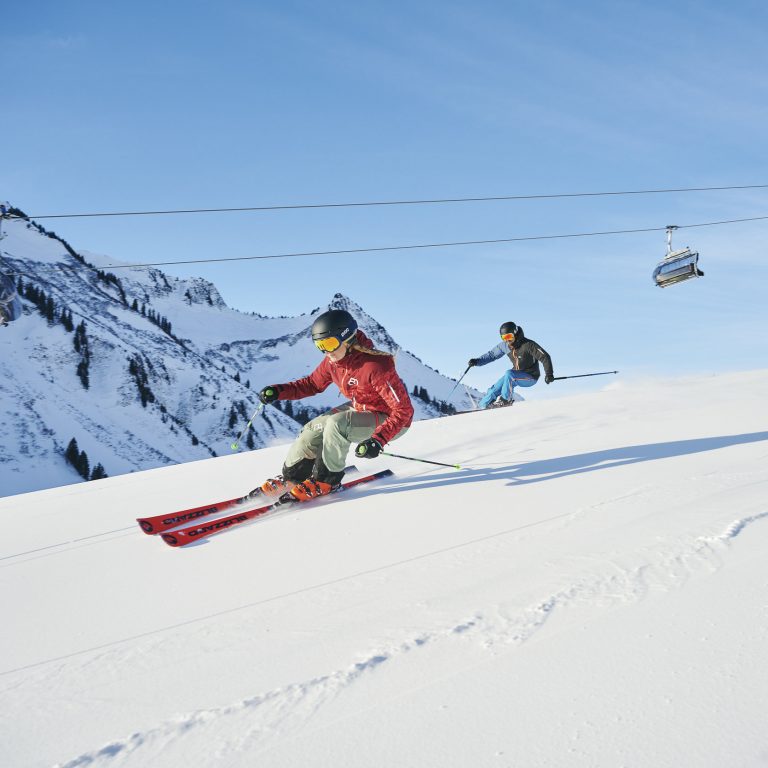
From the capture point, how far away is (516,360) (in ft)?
48.4

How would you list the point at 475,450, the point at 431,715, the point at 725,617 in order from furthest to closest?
1. the point at 475,450
2. the point at 725,617
3. the point at 431,715

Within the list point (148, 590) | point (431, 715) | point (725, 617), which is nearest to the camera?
point (431, 715)

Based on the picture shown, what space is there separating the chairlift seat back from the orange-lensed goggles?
9.97 m

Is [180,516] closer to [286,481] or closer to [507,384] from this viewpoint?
[286,481]

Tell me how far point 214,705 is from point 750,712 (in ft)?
5.59

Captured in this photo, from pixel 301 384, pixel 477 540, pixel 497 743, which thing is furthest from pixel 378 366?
pixel 497 743

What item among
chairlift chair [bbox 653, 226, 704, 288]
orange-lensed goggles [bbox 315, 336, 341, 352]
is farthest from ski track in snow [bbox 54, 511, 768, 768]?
chairlift chair [bbox 653, 226, 704, 288]

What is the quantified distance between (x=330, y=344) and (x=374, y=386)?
1.85 feet

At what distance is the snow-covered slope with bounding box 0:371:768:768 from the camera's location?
197cm

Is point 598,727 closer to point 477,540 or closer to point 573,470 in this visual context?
point 477,540

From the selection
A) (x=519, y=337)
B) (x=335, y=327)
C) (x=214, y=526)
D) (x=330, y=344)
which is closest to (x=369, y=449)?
(x=330, y=344)

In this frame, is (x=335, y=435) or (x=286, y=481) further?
(x=286, y=481)

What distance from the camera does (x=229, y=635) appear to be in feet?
9.48

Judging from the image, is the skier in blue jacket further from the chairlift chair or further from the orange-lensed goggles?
the orange-lensed goggles
